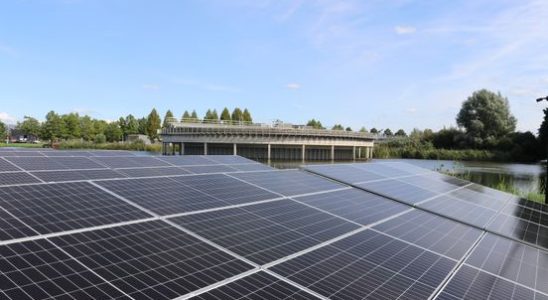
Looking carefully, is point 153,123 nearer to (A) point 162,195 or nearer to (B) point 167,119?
(B) point 167,119

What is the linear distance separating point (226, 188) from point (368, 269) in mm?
5084

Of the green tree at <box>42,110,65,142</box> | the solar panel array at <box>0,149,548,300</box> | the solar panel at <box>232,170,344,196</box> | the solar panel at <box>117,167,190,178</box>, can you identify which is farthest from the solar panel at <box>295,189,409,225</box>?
the green tree at <box>42,110,65,142</box>

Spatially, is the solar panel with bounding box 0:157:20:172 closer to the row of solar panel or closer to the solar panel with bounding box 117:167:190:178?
the solar panel with bounding box 117:167:190:178

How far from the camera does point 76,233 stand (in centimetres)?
589

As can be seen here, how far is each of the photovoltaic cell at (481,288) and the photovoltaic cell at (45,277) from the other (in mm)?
4884

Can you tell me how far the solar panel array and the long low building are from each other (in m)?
62.6

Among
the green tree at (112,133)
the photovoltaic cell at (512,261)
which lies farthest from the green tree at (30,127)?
the photovoltaic cell at (512,261)

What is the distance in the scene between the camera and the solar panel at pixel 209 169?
1263 cm

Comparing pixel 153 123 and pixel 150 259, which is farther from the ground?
pixel 153 123

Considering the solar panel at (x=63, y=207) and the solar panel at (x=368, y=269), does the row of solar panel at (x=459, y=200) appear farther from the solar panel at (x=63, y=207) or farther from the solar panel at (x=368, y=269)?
the solar panel at (x=63, y=207)

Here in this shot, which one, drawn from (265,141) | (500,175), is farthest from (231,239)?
(265,141)

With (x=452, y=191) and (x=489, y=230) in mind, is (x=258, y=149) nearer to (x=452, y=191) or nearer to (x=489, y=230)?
(x=452, y=191)

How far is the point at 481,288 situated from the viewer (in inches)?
263

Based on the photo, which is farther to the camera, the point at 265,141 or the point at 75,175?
the point at 265,141
